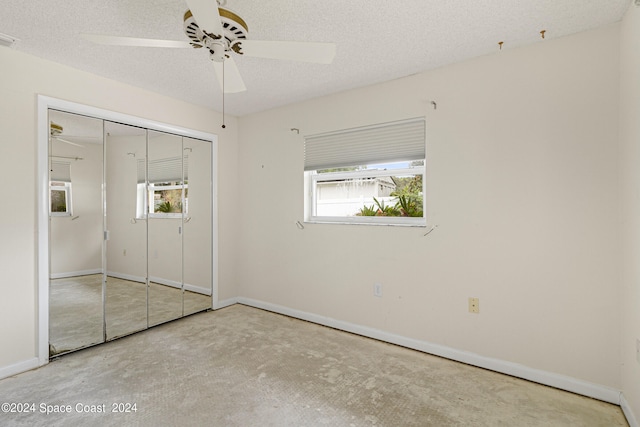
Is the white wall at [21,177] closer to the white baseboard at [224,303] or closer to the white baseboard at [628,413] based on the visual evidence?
the white baseboard at [224,303]

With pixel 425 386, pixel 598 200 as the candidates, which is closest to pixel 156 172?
pixel 425 386

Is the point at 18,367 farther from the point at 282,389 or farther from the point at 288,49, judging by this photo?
the point at 288,49

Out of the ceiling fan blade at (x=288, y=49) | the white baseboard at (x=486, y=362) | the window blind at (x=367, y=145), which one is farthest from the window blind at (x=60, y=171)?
the white baseboard at (x=486, y=362)

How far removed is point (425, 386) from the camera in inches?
85.0

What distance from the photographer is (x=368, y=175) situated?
3104 mm

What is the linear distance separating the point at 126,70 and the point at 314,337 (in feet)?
9.49

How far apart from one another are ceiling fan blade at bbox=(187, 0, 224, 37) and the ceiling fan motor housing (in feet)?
0.14

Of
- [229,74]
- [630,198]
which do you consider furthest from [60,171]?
[630,198]

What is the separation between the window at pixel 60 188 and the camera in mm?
2518

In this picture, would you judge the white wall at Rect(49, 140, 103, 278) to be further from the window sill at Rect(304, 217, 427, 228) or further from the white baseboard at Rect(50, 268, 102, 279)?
the window sill at Rect(304, 217, 427, 228)

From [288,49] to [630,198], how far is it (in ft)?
6.87

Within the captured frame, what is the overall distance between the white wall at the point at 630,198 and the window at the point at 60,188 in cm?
394

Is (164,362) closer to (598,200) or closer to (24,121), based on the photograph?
(24,121)

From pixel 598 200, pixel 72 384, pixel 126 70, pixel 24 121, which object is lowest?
pixel 72 384
